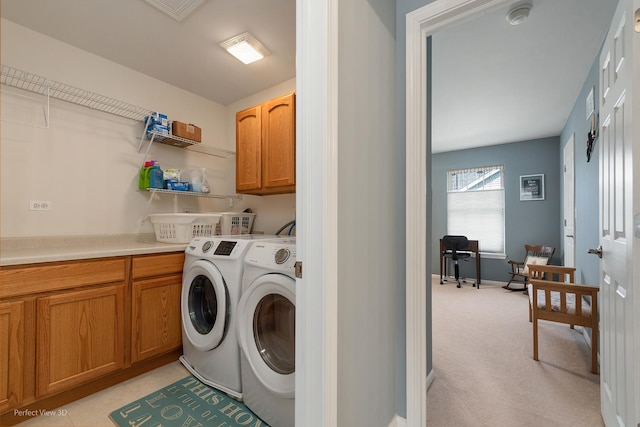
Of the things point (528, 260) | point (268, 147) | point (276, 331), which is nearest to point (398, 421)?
point (276, 331)

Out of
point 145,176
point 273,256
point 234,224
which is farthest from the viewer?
point 234,224

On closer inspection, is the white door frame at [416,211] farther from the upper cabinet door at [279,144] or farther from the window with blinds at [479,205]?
the window with blinds at [479,205]

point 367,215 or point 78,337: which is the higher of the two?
point 367,215

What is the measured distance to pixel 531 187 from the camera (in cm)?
481

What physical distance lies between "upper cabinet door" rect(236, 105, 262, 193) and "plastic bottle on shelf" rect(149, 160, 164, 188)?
67cm

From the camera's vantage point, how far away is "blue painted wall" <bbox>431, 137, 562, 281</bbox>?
4621 mm

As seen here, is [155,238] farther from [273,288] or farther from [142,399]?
[273,288]

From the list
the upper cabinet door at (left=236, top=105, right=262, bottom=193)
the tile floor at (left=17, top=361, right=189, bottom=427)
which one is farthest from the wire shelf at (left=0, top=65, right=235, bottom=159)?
the tile floor at (left=17, top=361, right=189, bottom=427)

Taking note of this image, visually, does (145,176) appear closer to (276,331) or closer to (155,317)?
(155,317)

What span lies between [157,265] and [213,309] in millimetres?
536

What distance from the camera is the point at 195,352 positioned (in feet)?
6.39

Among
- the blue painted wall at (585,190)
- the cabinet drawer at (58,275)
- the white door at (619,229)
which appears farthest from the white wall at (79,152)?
the blue painted wall at (585,190)

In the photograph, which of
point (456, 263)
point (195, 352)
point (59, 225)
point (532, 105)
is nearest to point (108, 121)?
point (59, 225)

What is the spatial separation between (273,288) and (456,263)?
4.52 meters
